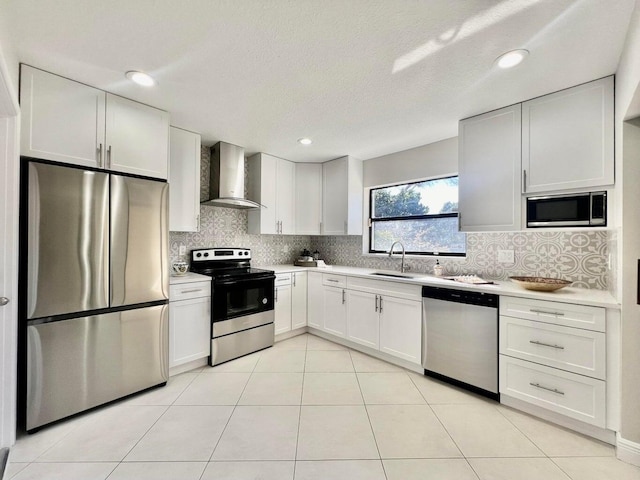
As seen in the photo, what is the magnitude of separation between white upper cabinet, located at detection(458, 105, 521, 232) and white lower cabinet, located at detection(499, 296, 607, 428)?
70 cm

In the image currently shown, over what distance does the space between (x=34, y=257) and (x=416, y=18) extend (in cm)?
265

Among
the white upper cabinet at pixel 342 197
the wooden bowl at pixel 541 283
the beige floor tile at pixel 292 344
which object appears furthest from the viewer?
the white upper cabinet at pixel 342 197

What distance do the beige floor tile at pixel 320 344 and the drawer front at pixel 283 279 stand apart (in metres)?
0.80

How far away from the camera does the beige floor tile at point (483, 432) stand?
5.45 feet

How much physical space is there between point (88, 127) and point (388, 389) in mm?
3138

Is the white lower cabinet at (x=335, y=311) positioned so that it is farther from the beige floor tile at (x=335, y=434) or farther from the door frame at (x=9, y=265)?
the door frame at (x=9, y=265)

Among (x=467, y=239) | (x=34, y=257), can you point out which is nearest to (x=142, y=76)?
(x=34, y=257)

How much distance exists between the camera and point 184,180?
9.39ft

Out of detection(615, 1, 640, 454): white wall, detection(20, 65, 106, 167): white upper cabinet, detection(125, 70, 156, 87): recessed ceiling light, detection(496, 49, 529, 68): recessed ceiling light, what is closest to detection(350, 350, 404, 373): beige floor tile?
detection(615, 1, 640, 454): white wall

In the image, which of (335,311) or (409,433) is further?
(335,311)

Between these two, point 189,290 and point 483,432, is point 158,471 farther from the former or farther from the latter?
point 483,432

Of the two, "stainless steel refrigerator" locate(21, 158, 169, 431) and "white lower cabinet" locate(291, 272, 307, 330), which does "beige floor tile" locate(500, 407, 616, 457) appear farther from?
"stainless steel refrigerator" locate(21, 158, 169, 431)

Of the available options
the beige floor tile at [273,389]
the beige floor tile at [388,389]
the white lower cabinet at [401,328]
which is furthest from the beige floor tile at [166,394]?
the white lower cabinet at [401,328]

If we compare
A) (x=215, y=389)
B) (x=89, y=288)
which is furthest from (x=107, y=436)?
(x=89, y=288)
